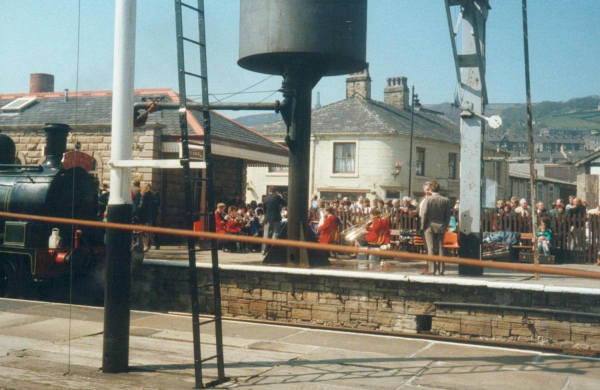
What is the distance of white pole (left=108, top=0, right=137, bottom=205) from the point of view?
602 centimetres

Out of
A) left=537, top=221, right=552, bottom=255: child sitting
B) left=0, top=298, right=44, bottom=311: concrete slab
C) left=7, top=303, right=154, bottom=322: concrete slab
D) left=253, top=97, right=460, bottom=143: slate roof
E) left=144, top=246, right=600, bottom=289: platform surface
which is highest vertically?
left=253, top=97, right=460, bottom=143: slate roof

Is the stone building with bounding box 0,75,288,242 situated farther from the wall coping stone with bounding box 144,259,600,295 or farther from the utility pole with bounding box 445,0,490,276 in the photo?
the utility pole with bounding box 445,0,490,276

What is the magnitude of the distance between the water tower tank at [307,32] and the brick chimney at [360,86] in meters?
27.7

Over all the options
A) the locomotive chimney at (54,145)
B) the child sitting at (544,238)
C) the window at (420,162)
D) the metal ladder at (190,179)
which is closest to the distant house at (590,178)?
the window at (420,162)

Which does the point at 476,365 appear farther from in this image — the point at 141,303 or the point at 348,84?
the point at 348,84

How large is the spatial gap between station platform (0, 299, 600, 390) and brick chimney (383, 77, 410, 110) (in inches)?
1376

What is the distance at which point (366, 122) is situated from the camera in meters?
36.8

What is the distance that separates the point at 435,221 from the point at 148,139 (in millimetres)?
9511

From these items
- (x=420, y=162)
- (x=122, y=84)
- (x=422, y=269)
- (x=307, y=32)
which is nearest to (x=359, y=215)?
(x=422, y=269)

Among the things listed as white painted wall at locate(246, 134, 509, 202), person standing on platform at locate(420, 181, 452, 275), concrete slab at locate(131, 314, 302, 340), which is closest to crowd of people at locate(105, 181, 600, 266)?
person standing on platform at locate(420, 181, 452, 275)

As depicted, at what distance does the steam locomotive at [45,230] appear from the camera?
11641 millimetres

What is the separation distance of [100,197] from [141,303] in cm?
345

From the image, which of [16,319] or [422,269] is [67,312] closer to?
[16,319]

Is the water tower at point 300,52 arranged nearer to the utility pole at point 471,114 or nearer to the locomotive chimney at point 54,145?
the utility pole at point 471,114
